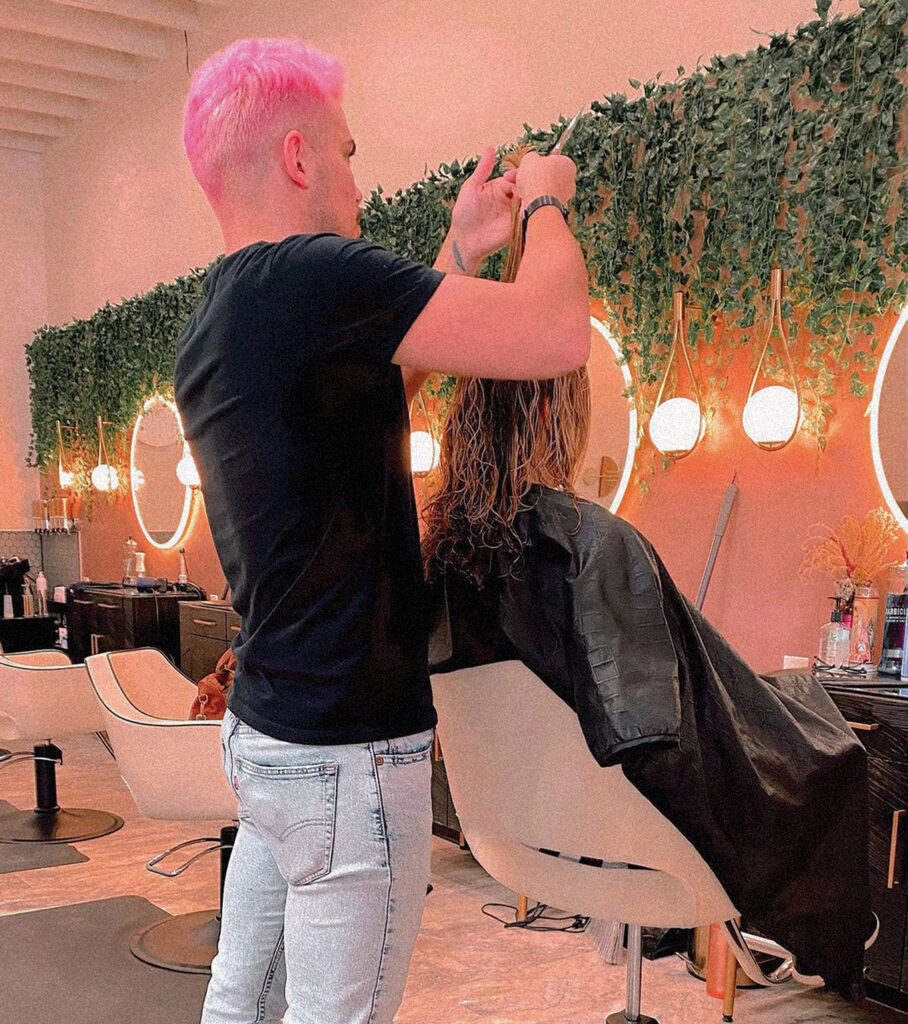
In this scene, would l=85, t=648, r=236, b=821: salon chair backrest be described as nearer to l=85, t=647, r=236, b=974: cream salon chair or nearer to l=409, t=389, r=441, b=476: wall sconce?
l=85, t=647, r=236, b=974: cream salon chair

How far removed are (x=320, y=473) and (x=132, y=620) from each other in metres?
4.95

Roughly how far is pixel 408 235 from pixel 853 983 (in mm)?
3335

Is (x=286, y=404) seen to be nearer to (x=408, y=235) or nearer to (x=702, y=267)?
(x=702, y=267)

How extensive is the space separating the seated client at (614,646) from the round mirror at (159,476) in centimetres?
484

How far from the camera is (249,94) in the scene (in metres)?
1.11

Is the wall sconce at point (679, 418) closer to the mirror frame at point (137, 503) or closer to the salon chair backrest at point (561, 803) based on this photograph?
the salon chair backrest at point (561, 803)

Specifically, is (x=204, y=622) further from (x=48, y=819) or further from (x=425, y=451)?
(x=425, y=451)

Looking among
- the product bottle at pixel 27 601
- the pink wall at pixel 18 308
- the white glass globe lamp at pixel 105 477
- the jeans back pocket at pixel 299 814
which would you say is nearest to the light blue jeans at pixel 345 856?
the jeans back pocket at pixel 299 814

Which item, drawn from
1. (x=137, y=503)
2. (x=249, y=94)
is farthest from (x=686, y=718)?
(x=137, y=503)

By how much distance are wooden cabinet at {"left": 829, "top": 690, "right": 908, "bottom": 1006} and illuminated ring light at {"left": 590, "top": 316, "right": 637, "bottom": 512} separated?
4.25 ft

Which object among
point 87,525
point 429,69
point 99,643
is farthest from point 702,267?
point 87,525

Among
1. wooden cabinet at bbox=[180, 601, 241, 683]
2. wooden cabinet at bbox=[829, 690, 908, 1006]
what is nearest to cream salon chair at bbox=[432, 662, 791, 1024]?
wooden cabinet at bbox=[829, 690, 908, 1006]

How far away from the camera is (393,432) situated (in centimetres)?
109

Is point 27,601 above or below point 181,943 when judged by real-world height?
above
